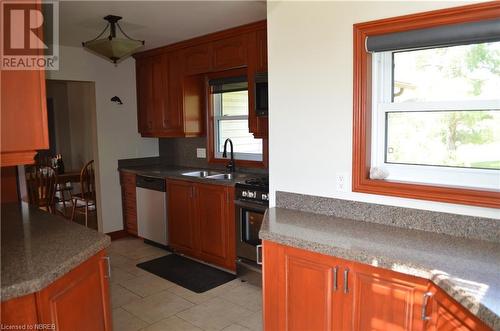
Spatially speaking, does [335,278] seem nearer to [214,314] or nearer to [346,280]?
[346,280]

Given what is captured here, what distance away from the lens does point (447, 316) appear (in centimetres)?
148

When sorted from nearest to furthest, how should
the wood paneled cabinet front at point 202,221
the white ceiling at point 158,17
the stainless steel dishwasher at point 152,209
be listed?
the white ceiling at point 158,17
the wood paneled cabinet front at point 202,221
the stainless steel dishwasher at point 152,209

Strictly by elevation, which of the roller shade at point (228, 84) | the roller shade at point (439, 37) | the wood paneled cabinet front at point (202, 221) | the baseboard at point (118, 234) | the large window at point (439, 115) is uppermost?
the roller shade at point (228, 84)

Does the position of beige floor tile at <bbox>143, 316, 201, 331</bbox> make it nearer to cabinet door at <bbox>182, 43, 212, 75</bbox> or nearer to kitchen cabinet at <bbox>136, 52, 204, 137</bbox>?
kitchen cabinet at <bbox>136, 52, 204, 137</bbox>

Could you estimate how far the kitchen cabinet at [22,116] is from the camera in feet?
5.16

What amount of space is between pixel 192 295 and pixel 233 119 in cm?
198

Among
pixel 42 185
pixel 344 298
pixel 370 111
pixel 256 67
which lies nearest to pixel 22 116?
pixel 344 298

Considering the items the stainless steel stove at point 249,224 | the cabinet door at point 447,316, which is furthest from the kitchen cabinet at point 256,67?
the cabinet door at point 447,316

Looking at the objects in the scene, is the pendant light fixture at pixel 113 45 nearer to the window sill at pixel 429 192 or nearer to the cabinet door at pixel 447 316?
the window sill at pixel 429 192

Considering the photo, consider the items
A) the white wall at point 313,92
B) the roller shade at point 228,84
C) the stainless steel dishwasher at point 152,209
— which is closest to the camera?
the white wall at point 313,92

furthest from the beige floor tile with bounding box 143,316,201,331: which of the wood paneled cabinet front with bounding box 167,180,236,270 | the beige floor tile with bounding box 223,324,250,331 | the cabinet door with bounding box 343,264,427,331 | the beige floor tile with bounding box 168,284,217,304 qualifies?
the cabinet door with bounding box 343,264,427,331

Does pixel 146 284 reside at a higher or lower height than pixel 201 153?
lower

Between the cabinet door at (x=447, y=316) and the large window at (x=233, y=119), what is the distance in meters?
2.66

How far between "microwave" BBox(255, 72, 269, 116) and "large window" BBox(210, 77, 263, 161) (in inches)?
26.7
